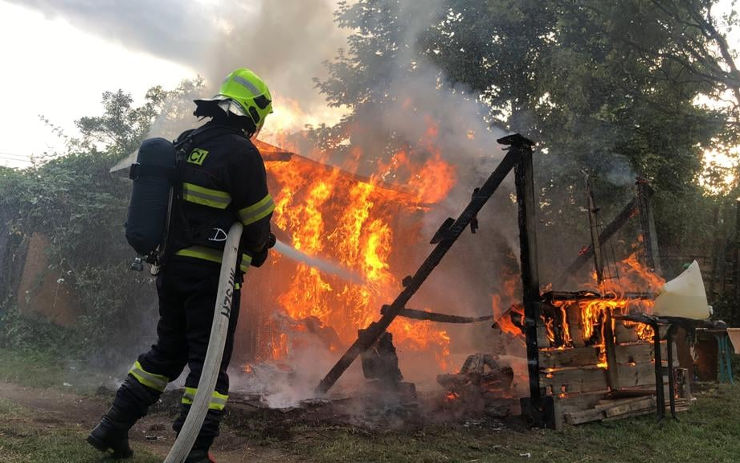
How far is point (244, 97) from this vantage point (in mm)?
3705

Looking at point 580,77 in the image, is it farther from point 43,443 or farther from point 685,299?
point 43,443

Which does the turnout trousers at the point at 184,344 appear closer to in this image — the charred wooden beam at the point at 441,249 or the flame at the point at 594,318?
the charred wooden beam at the point at 441,249

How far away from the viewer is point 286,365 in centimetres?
767

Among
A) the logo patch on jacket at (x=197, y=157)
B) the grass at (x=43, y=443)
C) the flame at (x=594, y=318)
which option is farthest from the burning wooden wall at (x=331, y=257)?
the logo patch on jacket at (x=197, y=157)

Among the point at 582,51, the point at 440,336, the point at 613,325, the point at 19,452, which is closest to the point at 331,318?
the point at 440,336

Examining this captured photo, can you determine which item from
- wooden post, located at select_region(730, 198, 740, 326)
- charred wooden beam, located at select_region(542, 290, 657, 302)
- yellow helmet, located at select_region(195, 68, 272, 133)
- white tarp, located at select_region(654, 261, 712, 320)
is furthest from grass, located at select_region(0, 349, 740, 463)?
wooden post, located at select_region(730, 198, 740, 326)

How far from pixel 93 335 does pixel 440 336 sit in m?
6.53

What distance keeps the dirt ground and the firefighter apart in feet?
2.35

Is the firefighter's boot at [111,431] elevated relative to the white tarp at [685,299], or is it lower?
lower

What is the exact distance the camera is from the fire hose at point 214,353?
300 centimetres

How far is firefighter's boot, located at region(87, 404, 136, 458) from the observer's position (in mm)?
3428

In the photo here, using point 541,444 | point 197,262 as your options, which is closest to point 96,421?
point 197,262

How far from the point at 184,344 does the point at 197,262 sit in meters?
0.64

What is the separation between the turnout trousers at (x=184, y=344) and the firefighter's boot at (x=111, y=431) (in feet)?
0.18
